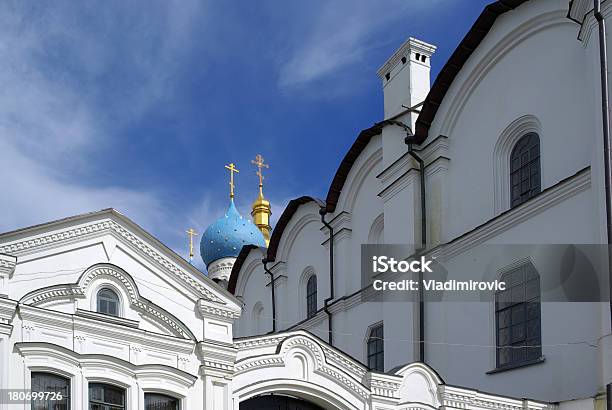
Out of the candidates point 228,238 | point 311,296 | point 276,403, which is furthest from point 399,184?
point 228,238

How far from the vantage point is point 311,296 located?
1125 inches

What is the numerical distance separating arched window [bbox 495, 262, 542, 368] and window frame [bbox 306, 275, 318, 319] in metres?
8.73

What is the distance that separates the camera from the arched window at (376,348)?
78.1 ft

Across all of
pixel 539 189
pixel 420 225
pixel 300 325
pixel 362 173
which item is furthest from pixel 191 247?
pixel 539 189

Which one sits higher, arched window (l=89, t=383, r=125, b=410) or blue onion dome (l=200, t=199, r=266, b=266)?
blue onion dome (l=200, t=199, r=266, b=266)

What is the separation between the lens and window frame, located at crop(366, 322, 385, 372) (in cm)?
2380

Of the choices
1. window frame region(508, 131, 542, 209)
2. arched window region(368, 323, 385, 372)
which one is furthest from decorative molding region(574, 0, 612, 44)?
arched window region(368, 323, 385, 372)

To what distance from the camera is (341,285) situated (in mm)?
26406

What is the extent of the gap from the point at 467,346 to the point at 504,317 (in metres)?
1.09

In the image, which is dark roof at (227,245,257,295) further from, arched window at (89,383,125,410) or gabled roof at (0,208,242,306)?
arched window at (89,383,125,410)

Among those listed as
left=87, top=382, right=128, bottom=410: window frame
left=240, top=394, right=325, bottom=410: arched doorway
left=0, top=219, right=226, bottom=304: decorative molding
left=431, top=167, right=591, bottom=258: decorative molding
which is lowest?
left=240, top=394, right=325, bottom=410: arched doorway

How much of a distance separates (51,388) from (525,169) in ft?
33.6

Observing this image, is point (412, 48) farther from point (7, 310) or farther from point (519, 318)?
point (7, 310)

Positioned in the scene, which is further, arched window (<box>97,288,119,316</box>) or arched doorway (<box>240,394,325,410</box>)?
arched doorway (<box>240,394,325,410</box>)
